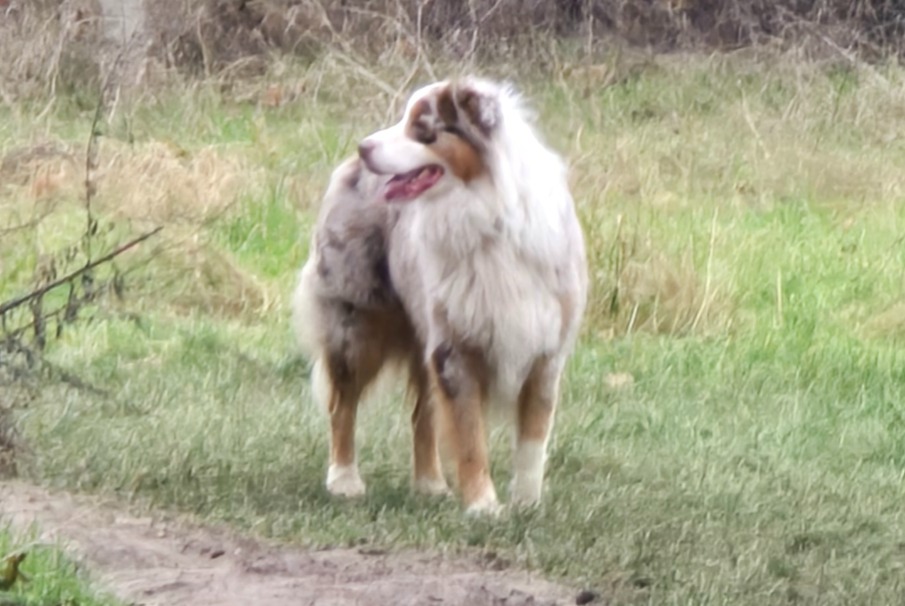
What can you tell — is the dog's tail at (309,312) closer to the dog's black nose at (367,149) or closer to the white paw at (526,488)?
the dog's black nose at (367,149)

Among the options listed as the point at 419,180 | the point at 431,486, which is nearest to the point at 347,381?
the point at 431,486

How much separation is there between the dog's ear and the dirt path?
Answer: 1417 mm

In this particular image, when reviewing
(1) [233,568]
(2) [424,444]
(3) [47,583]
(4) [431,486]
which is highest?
(3) [47,583]

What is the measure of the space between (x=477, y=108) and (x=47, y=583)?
2302 mm

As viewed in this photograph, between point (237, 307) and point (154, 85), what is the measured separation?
601 centimetres

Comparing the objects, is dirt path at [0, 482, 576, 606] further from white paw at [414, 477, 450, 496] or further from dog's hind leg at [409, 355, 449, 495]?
dog's hind leg at [409, 355, 449, 495]

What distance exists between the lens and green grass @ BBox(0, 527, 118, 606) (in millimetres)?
3850

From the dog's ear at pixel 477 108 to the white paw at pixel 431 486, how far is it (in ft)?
4.26

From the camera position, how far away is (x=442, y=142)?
18.6ft

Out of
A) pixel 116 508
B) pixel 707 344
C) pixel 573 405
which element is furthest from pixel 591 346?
pixel 116 508

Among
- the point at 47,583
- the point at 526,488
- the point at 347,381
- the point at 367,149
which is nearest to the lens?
the point at 47,583

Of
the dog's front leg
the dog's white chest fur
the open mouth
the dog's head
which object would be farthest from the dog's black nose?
the dog's front leg

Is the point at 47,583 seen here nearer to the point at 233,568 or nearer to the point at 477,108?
the point at 233,568

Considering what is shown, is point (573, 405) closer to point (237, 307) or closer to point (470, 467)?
point (470, 467)
